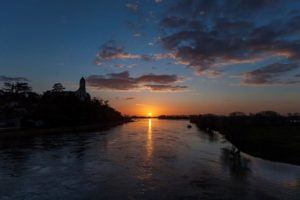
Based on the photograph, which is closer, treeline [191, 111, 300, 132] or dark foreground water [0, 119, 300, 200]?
dark foreground water [0, 119, 300, 200]

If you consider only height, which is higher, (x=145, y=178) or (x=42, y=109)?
(x=42, y=109)

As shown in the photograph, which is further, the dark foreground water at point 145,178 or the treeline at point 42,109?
the treeline at point 42,109

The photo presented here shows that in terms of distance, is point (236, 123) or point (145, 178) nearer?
point (145, 178)

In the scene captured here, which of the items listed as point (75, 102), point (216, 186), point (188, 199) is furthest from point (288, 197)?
point (75, 102)

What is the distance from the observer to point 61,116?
9269cm

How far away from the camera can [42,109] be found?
88500 mm

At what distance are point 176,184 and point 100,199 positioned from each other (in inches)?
233

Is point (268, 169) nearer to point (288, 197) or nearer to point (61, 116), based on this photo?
point (288, 197)

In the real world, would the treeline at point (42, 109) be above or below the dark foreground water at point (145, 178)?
above

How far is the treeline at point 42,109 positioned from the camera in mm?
82062

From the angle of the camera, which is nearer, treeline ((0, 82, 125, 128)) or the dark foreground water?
the dark foreground water

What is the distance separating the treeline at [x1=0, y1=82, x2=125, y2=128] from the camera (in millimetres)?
82062

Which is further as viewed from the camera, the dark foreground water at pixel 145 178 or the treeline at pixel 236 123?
the treeline at pixel 236 123

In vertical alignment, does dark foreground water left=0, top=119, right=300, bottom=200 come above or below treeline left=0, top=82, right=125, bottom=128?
below
